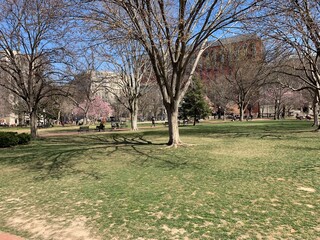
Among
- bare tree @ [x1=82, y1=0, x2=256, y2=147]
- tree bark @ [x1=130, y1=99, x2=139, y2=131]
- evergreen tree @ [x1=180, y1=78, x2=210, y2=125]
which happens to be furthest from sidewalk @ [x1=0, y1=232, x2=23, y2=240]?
evergreen tree @ [x1=180, y1=78, x2=210, y2=125]

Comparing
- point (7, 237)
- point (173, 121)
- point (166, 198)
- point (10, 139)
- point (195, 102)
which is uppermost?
point (195, 102)

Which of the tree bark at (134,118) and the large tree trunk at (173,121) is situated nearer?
the large tree trunk at (173,121)

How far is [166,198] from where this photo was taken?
581cm

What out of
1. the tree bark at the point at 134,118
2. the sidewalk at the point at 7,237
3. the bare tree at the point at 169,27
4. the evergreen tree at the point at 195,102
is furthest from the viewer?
the evergreen tree at the point at 195,102

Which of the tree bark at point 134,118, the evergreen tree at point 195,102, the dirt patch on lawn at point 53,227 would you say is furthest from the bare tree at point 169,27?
the evergreen tree at point 195,102

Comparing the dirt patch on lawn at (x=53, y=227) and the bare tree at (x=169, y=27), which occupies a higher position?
the bare tree at (x=169, y=27)

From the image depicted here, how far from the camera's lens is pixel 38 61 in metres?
22.8

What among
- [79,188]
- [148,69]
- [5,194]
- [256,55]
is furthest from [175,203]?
[148,69]

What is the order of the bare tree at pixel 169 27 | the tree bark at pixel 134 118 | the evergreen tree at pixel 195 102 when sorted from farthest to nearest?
the evergreen tree at pixel 195 102 < the tree bark at pixel 134 118 < the bare tree at pixel 169 27

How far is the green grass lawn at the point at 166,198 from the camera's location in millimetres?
4281

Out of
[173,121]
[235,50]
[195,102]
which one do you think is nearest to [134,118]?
[195,102]

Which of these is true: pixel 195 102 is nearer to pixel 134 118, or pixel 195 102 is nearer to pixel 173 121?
pixel 134 118

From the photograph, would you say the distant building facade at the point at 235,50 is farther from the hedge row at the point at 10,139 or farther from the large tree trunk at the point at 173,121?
the hedge row at the point at 10,139

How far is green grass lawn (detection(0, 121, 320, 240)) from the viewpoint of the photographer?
428 cm
